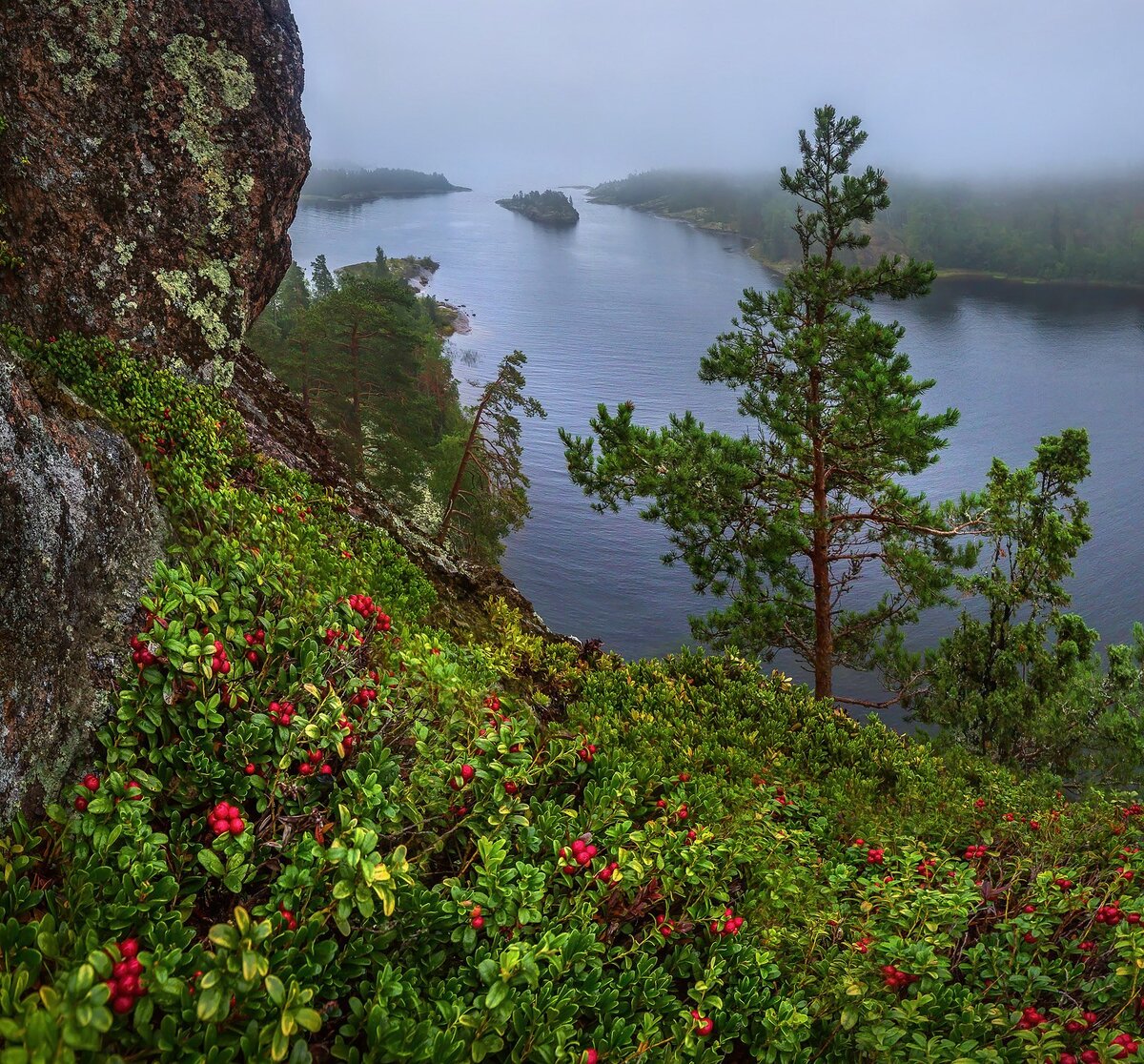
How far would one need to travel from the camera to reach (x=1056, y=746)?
55.6ft

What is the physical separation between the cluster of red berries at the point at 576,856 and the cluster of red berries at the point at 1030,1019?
2.07 m

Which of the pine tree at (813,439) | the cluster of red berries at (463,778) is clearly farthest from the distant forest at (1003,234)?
the cluster of red berries at (463,778)

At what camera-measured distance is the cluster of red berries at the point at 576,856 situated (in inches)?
153

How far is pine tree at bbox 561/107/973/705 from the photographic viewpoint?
1487 centimetres

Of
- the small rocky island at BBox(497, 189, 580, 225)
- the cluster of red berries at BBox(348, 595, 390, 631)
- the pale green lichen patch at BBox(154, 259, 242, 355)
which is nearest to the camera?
the cluster of red berries at BBox(348, 595, 390, 631)

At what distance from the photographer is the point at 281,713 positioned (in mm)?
4047

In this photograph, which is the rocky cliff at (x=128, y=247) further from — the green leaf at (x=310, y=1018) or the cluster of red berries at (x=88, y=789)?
the green leaf at (x=310, y=1018)

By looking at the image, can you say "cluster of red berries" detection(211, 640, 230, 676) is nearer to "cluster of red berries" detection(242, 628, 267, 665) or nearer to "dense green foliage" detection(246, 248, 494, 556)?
"cluster of red berries" detection(242, 628, 267, 665)

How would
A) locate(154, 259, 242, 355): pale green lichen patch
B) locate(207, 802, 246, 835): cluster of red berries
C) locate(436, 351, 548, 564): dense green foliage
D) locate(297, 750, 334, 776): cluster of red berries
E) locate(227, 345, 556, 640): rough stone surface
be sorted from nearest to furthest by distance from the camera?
locate(207, 802, 246, 835): cluster of red berries, locate(297, 750, 334, 776): cluster of red berries, locate(227, 345, 556, 640): rough stone surface, locate(154, 259, 242, 355): pale green lichen patch, locate(436, 351, 548, 564): dense green foliage

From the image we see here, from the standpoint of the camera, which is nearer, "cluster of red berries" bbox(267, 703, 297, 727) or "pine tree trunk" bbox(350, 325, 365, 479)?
"cluster of red berries" bbox(267, 703, 297, 727)

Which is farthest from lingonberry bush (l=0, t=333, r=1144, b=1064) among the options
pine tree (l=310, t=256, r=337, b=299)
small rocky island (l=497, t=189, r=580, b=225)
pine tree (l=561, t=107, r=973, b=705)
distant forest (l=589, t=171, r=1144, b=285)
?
small rocky island (l=497, t=189, r=580, b=225)

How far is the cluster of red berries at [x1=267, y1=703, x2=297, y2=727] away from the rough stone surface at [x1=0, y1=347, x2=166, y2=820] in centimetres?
99

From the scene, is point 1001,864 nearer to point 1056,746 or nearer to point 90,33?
point 90,33

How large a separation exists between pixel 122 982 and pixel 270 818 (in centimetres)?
116
